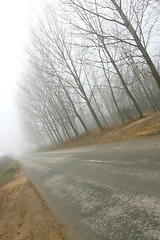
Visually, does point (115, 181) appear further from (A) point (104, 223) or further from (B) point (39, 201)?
(B) point (39, 201)

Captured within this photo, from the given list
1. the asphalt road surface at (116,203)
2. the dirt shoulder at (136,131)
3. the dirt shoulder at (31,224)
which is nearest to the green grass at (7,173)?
the dirt shoulder at (136,131)

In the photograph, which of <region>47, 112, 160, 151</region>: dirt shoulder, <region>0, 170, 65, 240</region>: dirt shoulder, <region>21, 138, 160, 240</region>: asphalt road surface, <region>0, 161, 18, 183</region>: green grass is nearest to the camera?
<region>21, 138, 160, 240</region>: asphalt road surface

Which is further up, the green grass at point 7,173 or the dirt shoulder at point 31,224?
the green grass at point 7,173

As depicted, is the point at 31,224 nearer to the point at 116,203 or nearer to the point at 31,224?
the point at 31,224

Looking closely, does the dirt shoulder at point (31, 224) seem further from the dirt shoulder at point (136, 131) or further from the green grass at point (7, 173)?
the green grass at point (7, 173)

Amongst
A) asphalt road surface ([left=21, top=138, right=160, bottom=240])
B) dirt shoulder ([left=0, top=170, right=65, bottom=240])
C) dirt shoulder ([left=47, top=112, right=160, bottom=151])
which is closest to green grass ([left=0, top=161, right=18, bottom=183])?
dirt shoulder ([left=47, top=112, right=160, bottom=151])

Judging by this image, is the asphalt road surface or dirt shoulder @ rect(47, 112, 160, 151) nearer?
the asphalt road surface

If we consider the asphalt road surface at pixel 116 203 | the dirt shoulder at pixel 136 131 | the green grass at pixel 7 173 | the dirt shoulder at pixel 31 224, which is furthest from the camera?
the green grass at pixel 7 173

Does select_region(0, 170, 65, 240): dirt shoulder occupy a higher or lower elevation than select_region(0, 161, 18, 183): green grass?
lower

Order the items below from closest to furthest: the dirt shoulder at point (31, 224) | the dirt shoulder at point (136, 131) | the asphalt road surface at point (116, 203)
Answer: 1. the asphalt road surface at point (116, 203)
2. the dirt shoulder at point (31, 224)
3. the dirt shoulder at point (136, 131)

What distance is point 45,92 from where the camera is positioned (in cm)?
2106

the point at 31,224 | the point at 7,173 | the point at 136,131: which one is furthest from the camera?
the point at 7,173

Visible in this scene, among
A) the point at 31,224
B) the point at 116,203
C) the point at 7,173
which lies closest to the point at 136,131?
the point at 116,203

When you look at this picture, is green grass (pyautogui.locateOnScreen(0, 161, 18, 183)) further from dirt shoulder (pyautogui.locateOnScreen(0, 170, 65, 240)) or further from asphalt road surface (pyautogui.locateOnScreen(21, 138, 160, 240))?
asphalt road surface (pyautogui.locateOnScreen(21, 138, 160, 240))
